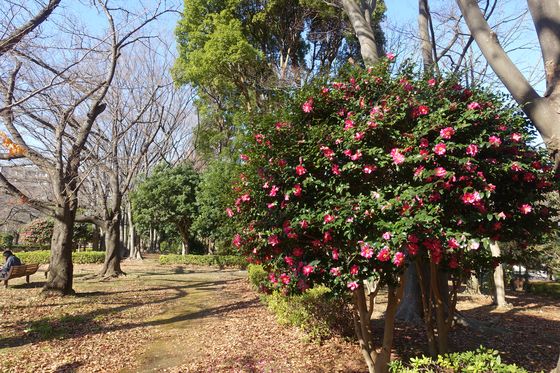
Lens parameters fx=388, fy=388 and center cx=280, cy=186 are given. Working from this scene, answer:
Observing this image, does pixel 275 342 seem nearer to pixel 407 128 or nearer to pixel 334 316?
pixel 334 316

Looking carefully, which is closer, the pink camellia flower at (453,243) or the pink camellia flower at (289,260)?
the pink camellia flower at (453,243)

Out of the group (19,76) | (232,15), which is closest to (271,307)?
(19,76)

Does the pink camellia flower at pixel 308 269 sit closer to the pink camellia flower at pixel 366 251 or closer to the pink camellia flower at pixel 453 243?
the pink camellia flower at pixel 366 251

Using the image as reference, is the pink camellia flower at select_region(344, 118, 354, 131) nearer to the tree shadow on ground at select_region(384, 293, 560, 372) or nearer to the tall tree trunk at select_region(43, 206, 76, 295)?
the tree shadow on ground at select_region(384, 293, 560, 372)

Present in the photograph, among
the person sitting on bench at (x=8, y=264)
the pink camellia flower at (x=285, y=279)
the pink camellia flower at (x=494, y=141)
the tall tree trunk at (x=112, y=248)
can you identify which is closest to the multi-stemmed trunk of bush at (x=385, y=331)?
the pink camellia flower at (x=285, y=279)

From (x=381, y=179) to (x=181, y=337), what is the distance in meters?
4.60

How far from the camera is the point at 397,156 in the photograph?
3.34 meters

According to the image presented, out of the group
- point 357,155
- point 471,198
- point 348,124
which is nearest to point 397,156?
point 357,155

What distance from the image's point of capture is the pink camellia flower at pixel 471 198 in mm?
3145

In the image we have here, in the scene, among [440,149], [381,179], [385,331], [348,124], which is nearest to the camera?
[440,149]

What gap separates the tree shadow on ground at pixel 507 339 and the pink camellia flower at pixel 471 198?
11.1 feet

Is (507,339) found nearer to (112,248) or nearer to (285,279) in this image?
(285,279)

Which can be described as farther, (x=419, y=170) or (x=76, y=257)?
(x=76, y=257)

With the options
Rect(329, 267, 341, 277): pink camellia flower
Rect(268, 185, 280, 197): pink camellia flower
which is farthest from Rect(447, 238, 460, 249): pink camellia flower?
Rect(268, 185, 280, 197): pink camellia flower
